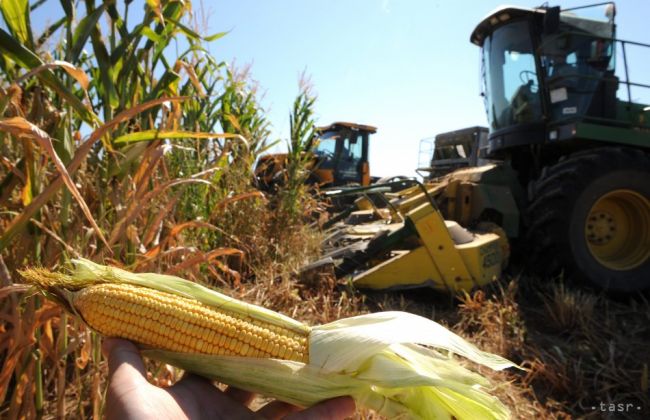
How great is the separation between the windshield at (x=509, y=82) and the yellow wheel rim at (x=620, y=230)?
122 cm

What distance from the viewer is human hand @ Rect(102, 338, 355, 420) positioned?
0.79 meters

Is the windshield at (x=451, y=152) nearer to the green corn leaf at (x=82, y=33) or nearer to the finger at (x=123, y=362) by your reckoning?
the green corn leaf at (x=82, y=33)

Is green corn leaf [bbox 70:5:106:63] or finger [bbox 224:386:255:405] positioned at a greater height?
green corn leaf [bbox 70:5:106:63]

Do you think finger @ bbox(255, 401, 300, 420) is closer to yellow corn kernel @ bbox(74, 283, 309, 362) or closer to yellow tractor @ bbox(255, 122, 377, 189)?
yellow corn kernel @ bbox(74, 283, 309, 362)

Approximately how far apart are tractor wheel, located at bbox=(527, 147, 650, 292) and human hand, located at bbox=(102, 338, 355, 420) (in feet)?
10.4

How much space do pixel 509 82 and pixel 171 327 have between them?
4909 mm

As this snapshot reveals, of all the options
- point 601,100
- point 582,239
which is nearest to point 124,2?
point 582,239

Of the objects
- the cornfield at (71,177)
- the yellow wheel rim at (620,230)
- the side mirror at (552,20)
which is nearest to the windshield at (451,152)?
the yellow wheel rim at (620,230)

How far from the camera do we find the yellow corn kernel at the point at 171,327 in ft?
3.20

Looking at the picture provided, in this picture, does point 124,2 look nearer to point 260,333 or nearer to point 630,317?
point 260,333

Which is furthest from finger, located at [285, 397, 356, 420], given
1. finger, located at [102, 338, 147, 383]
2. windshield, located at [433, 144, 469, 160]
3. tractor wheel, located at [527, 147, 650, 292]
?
windshield, located at [433, 144, 469, 160]

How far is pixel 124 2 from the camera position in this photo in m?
1.58

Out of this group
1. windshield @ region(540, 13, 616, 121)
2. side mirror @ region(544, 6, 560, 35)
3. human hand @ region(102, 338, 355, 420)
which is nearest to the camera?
human hand @ region(102, 338, 355, 420)

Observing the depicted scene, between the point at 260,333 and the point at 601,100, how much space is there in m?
4.82
